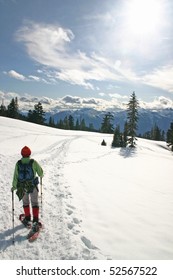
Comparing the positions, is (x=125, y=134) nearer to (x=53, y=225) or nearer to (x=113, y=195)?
(x=113, y=195)

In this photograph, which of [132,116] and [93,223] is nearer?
[93,223]

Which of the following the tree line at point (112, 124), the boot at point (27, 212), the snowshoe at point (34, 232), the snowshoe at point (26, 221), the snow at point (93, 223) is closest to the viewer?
the snow at point (93, 223)

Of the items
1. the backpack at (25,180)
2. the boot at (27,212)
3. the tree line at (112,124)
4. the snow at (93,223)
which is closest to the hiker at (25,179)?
the backpack at (25,180)

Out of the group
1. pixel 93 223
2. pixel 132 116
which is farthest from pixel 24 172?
pixel 132 116

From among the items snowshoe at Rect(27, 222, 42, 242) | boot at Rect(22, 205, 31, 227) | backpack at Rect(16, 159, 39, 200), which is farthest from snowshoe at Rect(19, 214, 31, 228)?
backpack at Rect(16, 159, 39, 200)

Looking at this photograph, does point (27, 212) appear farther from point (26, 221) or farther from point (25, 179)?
point (25, 179)

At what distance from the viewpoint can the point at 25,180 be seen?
8.23 meters

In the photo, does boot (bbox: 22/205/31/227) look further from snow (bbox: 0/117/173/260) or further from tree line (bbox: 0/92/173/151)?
tree line (bbox: 0/92/173/151)

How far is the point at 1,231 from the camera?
804 cm

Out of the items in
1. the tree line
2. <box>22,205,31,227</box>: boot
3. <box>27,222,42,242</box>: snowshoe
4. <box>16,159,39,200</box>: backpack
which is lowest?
<box>27,222,42,242</box>: snowshoe

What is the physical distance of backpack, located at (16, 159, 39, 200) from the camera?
8234mm

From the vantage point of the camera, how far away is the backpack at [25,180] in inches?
324

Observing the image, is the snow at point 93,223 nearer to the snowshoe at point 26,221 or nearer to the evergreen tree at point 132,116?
the snowshoe at point 26,221

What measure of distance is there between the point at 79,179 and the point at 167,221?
25.1 feet
